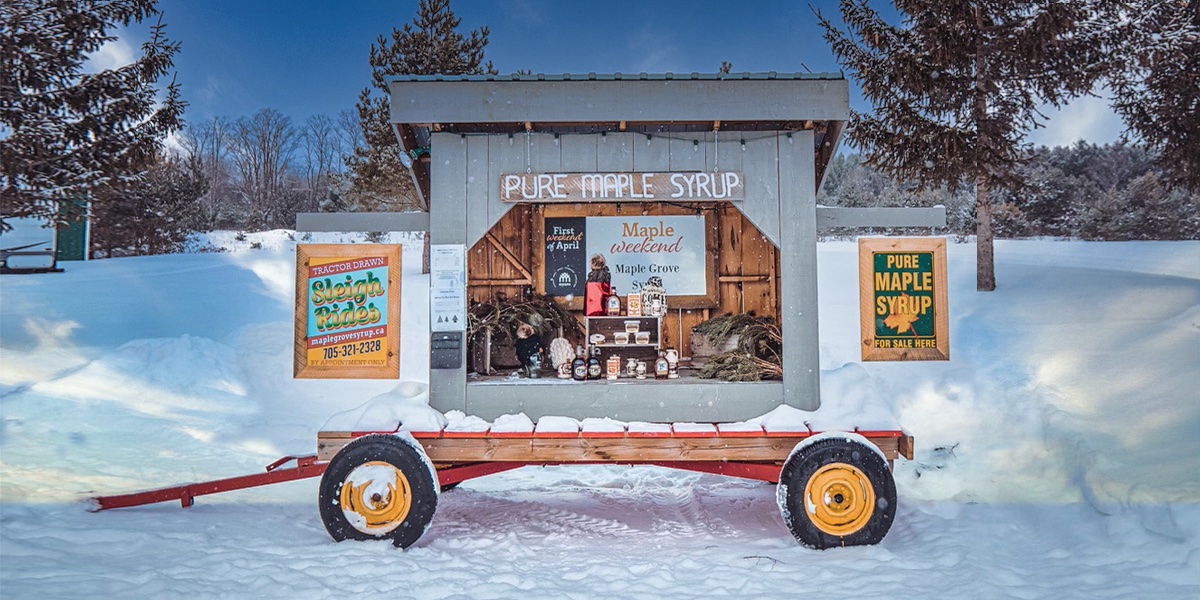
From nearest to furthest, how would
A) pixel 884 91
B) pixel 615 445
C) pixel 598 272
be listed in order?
pixel 615 445
pixel 598 272
pixel 884 91

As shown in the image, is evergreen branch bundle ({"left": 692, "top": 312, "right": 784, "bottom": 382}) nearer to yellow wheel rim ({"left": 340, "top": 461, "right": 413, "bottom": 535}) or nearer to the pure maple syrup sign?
the pure maple syrup sign

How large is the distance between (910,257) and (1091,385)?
22.6 feet

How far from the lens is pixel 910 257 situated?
5816 mm

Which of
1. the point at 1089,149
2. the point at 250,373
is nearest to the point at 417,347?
the point at 250,373

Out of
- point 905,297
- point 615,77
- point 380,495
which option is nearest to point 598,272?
point 615,77

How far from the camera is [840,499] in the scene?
494cm

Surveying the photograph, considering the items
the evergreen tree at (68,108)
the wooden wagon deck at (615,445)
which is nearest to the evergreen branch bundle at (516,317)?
the wooden wagon deck at (615,445)

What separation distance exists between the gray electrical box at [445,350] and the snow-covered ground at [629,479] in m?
1.38

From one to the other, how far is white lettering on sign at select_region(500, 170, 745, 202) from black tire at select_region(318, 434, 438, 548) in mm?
2357

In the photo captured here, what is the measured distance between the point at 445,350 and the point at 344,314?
87cm

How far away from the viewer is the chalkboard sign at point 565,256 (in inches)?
343

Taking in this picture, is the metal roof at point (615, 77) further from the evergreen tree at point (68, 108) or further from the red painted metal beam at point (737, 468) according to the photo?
the evergreen tree at point (68, 108)

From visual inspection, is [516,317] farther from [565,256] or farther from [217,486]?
[217,486]

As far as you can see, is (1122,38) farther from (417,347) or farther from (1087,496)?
(417,347)
